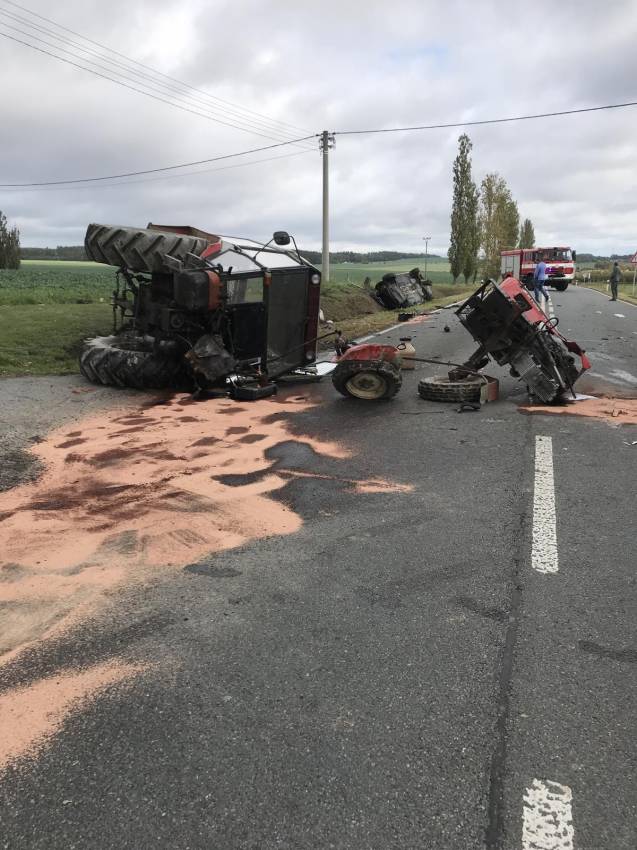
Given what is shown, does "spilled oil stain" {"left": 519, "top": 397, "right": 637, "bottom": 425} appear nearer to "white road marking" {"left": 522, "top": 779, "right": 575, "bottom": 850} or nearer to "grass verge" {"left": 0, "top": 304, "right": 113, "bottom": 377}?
"white road marking" {"left": 522, "top": 779, "right": 575, "bottom": 850}

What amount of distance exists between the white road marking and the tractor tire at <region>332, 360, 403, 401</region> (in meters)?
6.36

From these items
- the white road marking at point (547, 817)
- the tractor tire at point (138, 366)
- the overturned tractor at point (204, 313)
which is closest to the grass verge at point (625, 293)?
the overturned tractor at point (204, 313)

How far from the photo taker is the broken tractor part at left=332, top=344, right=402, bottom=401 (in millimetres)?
8219

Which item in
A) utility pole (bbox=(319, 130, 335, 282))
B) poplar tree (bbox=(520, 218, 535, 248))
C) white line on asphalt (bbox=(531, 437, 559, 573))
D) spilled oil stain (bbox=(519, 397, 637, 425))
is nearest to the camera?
white line on asphalt (bbox=(531, 437, 559, 573))

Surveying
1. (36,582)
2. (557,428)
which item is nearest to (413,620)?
(36,582)

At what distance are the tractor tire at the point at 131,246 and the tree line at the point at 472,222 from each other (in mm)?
48658

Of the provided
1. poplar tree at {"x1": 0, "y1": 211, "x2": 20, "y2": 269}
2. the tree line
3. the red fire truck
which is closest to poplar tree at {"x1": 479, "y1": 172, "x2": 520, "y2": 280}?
the tree line

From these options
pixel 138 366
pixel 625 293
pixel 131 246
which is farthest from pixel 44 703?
pixel 625 293

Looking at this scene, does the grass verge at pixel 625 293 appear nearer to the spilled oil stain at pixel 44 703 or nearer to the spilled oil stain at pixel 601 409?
the spilled oil stain at pixel 601 409

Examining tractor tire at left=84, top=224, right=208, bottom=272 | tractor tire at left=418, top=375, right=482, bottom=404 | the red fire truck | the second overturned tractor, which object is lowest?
tractor tire at left=418, top=375, right=482, bottom=404

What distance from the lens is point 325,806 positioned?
80.8 inches

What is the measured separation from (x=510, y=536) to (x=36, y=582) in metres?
2.91

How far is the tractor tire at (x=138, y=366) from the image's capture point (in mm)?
9031

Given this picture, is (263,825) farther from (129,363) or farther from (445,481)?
(129,363)
